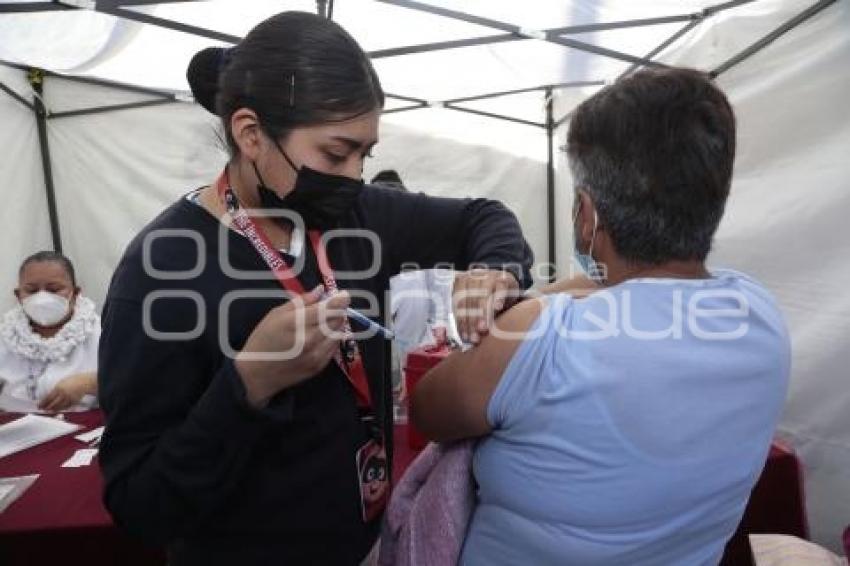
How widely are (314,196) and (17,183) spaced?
12.4 feet

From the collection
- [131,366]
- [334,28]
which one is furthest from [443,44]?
[131,366]

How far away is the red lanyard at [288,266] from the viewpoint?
Answer: 2.95 feet

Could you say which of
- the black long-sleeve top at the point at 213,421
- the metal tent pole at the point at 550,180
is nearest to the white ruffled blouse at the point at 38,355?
the black long-sleeve top at the point at 213,421

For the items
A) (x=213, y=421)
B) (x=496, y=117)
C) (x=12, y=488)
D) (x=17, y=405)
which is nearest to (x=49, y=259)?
(x=17, y=405)

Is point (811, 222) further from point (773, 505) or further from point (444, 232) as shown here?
point (444, 232)

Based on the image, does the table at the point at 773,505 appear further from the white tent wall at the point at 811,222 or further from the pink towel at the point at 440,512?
the pink towel at the point at 440,512

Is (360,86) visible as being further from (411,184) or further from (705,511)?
(411,184)

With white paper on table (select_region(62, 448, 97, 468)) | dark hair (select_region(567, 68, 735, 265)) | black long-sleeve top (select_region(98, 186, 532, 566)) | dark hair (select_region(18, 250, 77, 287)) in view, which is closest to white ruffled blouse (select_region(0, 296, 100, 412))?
dark hair (select_region(18, 250, 77, 287))

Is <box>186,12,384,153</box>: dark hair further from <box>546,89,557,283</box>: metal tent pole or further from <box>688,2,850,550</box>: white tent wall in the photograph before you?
<box>546,89,557,283</box>: metal tent pole

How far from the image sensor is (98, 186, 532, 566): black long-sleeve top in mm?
772

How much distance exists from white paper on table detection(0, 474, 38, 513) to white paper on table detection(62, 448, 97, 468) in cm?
9

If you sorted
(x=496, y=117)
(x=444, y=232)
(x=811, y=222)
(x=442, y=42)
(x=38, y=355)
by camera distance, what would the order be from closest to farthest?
(x=444, y=232) → (x=811, y=222) → (x=38, y=355) → (x=442, y=42) → (x=496, y=117)

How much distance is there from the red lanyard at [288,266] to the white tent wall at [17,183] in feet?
11.6

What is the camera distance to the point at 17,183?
12.2 feet
